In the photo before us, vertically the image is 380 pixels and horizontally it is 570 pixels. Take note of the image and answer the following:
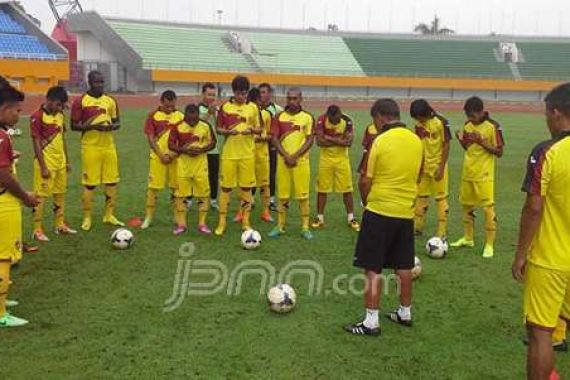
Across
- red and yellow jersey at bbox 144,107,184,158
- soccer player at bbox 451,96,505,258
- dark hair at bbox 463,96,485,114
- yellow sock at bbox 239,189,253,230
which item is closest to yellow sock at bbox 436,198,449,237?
soccer player at bbox 451,96,505,258

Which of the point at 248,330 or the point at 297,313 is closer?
the point at 248,330

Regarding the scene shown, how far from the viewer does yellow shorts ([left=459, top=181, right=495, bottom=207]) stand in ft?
25.6

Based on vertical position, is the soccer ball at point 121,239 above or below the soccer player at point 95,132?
below

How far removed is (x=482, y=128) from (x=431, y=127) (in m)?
0.71

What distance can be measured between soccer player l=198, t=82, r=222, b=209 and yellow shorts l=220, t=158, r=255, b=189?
87 cm

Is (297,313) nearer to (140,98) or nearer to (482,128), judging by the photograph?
(482,128)

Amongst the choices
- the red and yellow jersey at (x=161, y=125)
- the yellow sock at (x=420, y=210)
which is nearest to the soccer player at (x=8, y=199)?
the red and yellow jersey at (x=161, y=125)

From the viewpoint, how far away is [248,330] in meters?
5.33

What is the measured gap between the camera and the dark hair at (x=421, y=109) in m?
7.82

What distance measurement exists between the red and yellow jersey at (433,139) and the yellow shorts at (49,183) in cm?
495

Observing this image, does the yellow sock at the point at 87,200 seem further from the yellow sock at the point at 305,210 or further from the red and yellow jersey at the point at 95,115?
the yellow sock at the point at 305,210

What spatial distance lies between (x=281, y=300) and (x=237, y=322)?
47 cm

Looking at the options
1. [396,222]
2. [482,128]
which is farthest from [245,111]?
[396,222]

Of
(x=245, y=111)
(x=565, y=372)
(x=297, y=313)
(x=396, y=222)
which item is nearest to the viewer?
(x=565, y=372)
